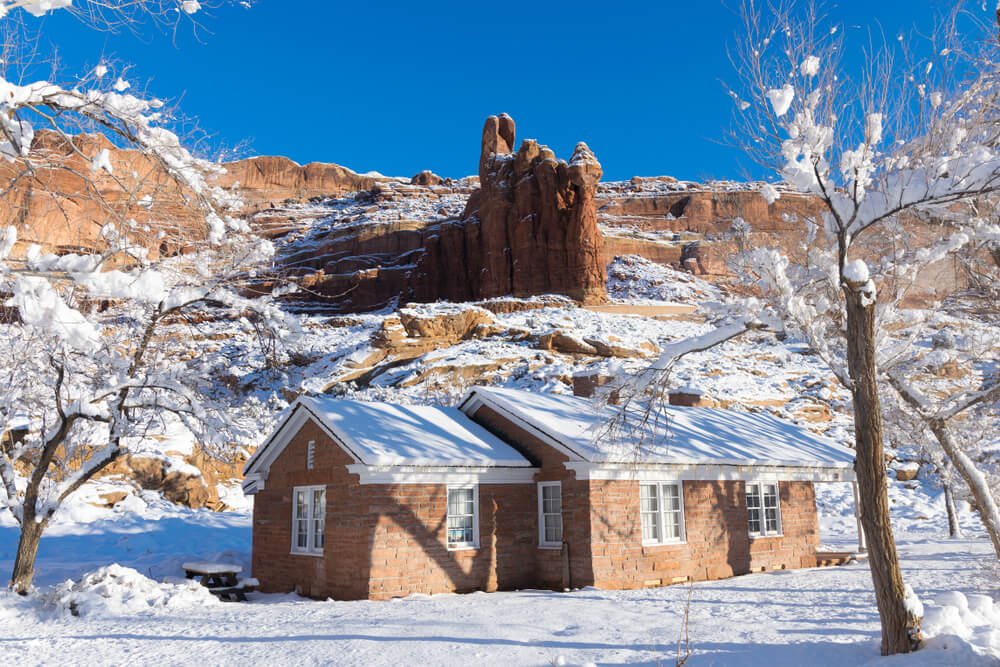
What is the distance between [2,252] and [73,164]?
1389mm

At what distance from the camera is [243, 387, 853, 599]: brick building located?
13758mm

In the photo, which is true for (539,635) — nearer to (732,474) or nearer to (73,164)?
(73,164)

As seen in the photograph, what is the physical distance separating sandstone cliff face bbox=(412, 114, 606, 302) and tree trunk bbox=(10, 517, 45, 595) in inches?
2928

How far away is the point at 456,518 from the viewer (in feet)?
47.7

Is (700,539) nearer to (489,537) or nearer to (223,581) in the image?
(489,537)

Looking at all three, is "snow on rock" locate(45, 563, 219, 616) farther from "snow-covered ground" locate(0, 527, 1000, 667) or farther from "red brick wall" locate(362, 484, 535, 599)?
"red brick wall" locate(362, 484, 535, 599)

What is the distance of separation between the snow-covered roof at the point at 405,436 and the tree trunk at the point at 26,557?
16.6 feet

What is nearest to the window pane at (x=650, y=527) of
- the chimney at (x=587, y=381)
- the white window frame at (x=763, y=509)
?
the white window frame at (x=763, y=509)

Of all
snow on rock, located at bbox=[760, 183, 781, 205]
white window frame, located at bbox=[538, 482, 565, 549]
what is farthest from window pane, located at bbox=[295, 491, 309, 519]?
snow on rock, located at bbox=[760, 183, 781, 205]

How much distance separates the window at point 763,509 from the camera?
17.6m

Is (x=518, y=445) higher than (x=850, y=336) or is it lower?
lower

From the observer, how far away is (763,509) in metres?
17.7

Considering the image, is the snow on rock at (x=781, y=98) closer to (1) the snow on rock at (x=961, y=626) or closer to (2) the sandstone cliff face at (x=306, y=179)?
(1) the snow on rock at (x=961, y=626)

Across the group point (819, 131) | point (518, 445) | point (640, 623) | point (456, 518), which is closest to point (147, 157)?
point (819, 131)
